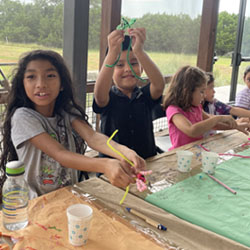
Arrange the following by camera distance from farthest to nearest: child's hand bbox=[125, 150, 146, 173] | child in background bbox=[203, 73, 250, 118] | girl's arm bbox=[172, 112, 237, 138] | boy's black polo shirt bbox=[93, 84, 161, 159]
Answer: child in background bbox=[203, 73, 250, 118] → girl's arm bbox=[172, 112, 237, 138] → boy's black polo shirt bbox=[93, 84, 161, 159] → child's hand bbox=[125, 150, 146, 173]

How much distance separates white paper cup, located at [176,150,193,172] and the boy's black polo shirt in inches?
18.8

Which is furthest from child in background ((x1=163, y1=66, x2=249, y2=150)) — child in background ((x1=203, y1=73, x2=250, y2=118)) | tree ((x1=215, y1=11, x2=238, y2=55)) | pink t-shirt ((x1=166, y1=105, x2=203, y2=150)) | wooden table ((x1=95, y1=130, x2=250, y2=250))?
tree ((x1=215, y1=11, x2=238, y2=55))

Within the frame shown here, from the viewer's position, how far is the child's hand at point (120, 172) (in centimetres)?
102

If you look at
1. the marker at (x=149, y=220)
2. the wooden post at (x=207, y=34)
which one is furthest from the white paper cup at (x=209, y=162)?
the wooden post at (x=207, y=34)

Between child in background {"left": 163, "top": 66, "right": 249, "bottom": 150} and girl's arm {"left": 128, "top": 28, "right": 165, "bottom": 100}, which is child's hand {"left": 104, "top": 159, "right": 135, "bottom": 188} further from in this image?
child in background {"left": 163, "top": 66, "right": 249, "bottom": 150}

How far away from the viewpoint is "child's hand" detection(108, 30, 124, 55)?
4.90ft

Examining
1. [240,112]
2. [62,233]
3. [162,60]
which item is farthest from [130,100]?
[162,60]

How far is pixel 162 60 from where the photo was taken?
3.43 meters

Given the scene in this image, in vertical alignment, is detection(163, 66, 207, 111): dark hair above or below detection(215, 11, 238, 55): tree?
below

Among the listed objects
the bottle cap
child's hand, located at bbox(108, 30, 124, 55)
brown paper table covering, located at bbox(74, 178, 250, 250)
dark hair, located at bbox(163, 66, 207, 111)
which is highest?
child's hand, located at bbox(108, 30, 124, 55)

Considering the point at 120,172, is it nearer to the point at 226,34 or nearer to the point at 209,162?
the point at 209,162

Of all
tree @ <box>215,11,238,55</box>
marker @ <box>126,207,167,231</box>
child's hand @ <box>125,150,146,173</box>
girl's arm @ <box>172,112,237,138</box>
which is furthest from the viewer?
tree @ <box>215,11,238,55</box>

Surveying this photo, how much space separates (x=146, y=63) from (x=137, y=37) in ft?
0.53

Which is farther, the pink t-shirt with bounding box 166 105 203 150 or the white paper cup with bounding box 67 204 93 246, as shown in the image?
the pink t-shirt with bounding box 166 105 203 150
